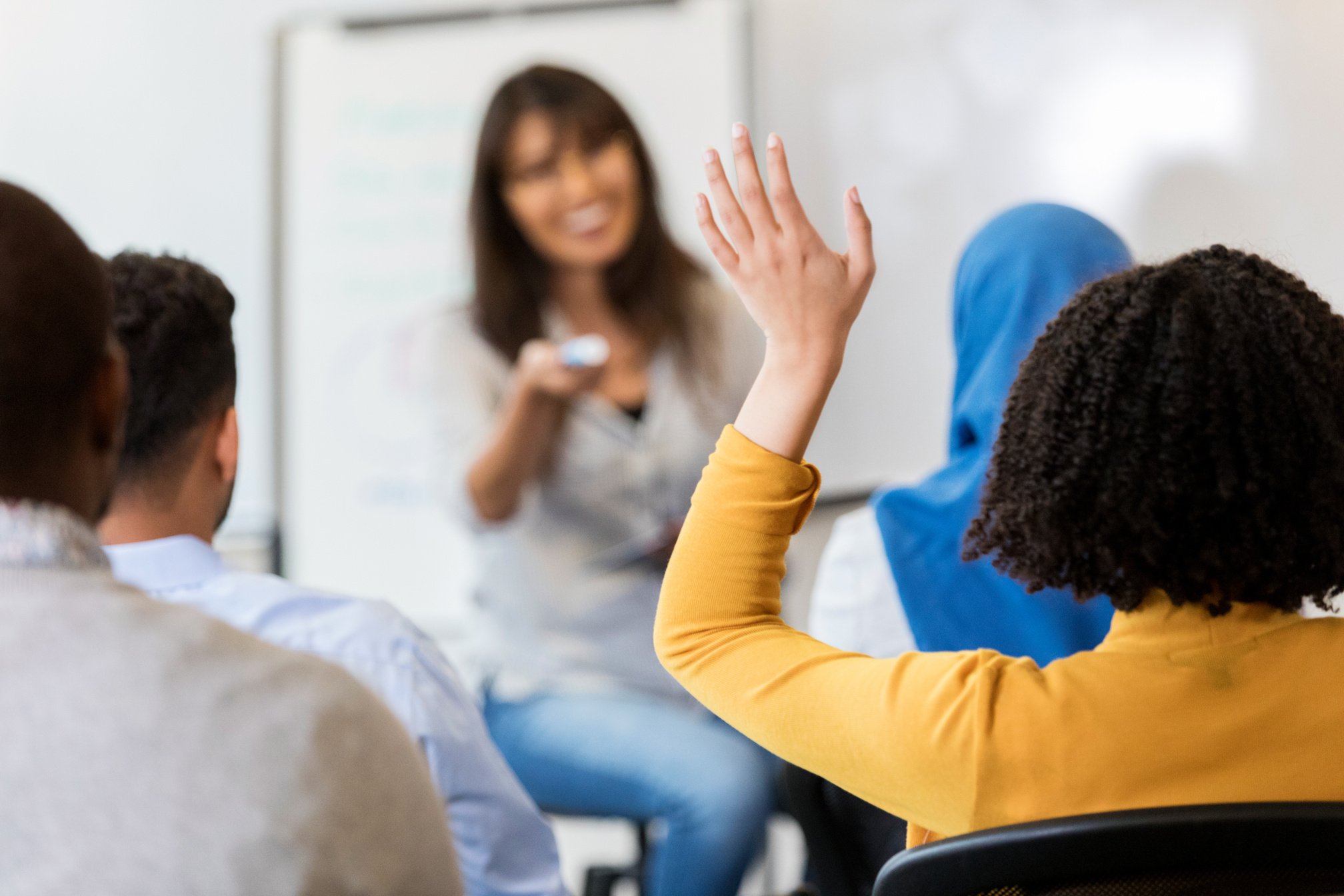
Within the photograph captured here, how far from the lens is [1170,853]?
0.62m

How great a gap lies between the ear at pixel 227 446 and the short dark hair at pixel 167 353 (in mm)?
12

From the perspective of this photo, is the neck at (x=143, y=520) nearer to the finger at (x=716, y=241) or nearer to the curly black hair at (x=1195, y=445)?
the finger at (x=716, y=241)

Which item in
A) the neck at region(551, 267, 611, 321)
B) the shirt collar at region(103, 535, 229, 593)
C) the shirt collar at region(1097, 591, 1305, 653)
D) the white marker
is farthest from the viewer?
the neck at region(551, 267, 611, 321)

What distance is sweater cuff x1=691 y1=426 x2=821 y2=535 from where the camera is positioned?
2.48 feet

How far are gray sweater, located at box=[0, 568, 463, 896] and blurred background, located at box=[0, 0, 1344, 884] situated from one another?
64.3 inches

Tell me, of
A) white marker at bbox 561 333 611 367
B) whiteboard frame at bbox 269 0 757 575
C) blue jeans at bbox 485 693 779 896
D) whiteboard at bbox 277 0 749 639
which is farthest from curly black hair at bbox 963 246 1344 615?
whiteboard frame at bbox 269 0 757 575

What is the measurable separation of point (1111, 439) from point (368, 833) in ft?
1.47

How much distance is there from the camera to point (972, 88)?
2.40 metres

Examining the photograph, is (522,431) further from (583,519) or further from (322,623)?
(322,623)

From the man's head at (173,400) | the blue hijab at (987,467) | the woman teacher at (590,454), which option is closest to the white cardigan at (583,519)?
the woman teacher at (590,454)

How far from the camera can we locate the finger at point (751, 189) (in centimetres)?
78

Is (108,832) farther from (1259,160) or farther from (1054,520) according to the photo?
(1259,160)

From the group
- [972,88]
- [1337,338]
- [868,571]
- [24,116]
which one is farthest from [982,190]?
[24,116]

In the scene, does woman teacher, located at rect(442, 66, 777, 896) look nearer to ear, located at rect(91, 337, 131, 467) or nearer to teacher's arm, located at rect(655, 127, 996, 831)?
teacher's arm, located at rect(655, 127, 996, 831)
